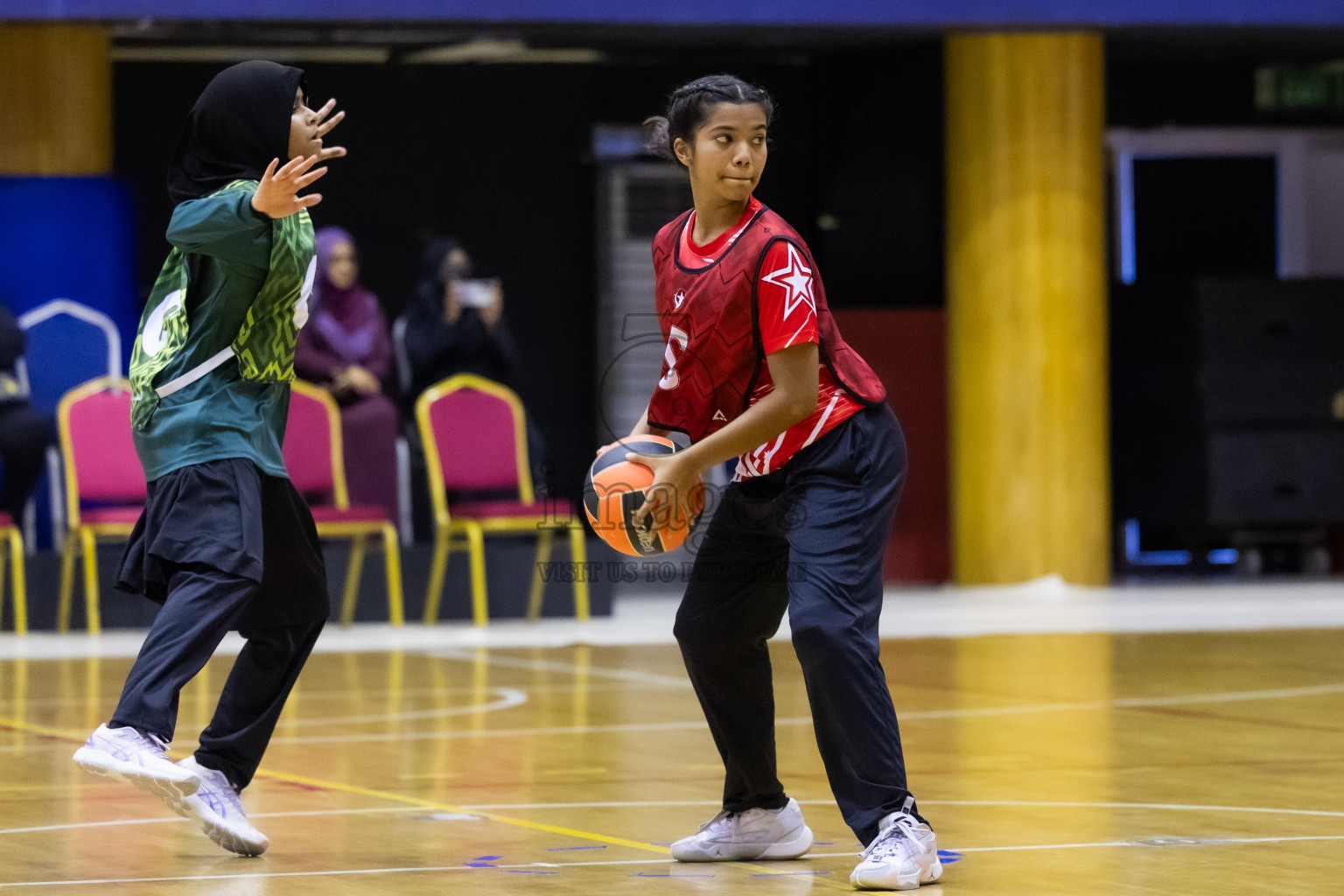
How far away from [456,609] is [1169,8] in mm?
5278

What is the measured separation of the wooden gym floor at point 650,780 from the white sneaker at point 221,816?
4 cm

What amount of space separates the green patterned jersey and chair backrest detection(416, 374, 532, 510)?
20.4ft

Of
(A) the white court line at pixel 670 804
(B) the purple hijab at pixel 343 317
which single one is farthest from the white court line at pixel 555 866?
(B) the purple hijab at pixel 343 317

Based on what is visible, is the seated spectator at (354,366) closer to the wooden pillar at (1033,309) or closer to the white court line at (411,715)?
the wooden pillar at (1033,309)

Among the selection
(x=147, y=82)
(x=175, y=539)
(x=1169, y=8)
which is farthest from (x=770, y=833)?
(x=147, y=82)

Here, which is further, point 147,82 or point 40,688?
point 147,82

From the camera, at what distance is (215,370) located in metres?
4.11

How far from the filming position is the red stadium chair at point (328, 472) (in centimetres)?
995

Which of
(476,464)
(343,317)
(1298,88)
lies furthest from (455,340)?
(1298,88)

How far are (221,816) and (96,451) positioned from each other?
6072mm

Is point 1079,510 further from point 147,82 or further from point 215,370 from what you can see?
point 215,370

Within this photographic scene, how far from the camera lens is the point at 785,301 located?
3820 mm

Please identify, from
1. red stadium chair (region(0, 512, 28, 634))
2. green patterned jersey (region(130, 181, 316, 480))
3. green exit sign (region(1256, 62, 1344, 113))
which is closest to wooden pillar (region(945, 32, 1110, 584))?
green exit sign (region(1256, 62, 1344, 113))

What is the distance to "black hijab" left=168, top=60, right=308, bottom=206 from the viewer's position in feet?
13.6
